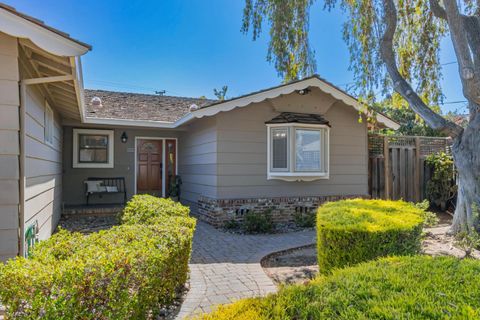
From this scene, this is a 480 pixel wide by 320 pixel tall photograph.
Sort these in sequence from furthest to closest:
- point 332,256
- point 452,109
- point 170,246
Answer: point 452,109 < point 332,256 < point 170,246

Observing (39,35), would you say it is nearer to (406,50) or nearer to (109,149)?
(109,149)

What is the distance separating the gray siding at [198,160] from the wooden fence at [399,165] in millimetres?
4989

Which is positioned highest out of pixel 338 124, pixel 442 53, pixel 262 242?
pixel 442 53

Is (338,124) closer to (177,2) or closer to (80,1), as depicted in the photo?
(177,2)

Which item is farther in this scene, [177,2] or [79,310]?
[177,2]

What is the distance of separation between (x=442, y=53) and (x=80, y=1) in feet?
32.2

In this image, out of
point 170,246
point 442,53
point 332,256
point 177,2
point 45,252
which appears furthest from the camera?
point 177,2

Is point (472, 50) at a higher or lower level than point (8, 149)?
higher

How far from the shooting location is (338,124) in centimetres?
939

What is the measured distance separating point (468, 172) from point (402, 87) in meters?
2.01

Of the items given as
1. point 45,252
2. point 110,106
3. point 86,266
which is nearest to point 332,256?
point 86,266

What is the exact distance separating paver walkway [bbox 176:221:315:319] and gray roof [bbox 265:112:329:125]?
110 inches

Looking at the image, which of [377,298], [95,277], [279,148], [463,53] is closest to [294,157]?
[279,148]

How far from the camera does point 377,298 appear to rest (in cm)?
180
